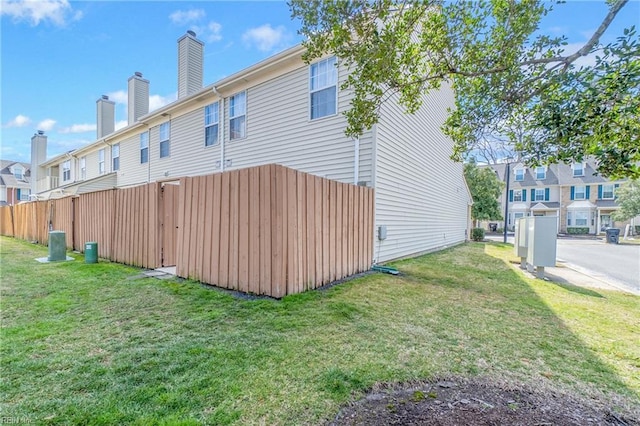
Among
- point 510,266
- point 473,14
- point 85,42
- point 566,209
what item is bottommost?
point 510,266

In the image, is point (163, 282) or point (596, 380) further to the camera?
point (163, 282)

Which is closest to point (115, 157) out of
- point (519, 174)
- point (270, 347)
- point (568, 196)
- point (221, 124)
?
point (221, 124)

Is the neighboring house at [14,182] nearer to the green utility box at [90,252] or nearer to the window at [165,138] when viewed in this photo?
the window at [165,138]

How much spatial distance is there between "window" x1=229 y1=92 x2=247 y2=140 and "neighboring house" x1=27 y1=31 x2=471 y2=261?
0.03m

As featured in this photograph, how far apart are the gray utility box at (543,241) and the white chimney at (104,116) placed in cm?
2216

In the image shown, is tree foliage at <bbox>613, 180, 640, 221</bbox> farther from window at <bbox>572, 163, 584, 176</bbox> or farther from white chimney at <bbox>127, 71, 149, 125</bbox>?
white chimney at <bbox>127, 71, 149, 125</bbox>

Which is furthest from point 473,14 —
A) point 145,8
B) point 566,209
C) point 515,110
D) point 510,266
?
point 566,209

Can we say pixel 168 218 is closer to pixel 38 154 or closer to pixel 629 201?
pixel 38 154

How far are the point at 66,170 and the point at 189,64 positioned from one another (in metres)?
15.3

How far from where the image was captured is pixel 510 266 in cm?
867

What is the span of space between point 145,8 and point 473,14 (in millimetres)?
8930

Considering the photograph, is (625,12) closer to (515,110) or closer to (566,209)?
(515,110)

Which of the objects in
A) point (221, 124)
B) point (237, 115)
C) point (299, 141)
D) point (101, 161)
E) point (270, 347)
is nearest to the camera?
point (270, 347)

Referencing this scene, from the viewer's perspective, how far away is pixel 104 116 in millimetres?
18469
